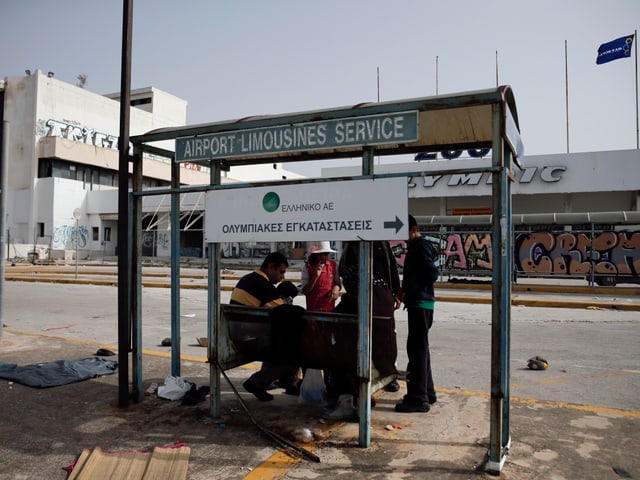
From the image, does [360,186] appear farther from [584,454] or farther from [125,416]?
[125,416]

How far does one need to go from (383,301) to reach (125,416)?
2556 mm

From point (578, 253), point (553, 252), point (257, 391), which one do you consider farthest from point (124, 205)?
point (578, 253)

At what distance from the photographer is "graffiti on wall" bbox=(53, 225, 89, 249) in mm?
40906

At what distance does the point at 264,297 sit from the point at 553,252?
16.8m

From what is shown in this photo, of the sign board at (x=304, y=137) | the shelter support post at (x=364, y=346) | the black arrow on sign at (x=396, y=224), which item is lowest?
the shelter support post at (x=364, y=346)

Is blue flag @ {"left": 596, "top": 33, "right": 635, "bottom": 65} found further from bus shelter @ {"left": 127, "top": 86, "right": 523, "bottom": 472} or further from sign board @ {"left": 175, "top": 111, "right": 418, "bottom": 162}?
sign board @ {"left": 175, "top": 111, "right": 418, "bottom": 162}

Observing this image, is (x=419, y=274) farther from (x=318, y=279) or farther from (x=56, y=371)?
(x=56, y=371)

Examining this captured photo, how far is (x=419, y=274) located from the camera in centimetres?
473

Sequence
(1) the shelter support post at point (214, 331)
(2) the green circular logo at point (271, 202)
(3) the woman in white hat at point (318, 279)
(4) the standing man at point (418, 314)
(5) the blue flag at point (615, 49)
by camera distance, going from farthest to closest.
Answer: (5) the blue flag at point (615, 49), (3) the woman in white hat at point (318, 279), (4) the standing man at point (418, 314), (1) the shelter support post at point (214, 331), (2) the green circular logo at point (271, 202)

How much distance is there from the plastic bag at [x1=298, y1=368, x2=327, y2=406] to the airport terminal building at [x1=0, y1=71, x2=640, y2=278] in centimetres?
2361

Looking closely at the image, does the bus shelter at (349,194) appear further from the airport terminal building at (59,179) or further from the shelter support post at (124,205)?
the airport terminal building at (59,179)

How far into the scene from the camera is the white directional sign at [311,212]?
12.6 feet

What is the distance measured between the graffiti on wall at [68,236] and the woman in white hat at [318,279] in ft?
132

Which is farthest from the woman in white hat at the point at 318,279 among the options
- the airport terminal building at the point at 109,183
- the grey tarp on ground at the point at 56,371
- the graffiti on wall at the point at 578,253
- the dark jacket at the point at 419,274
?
the airport terminal building at the point at 109,183
